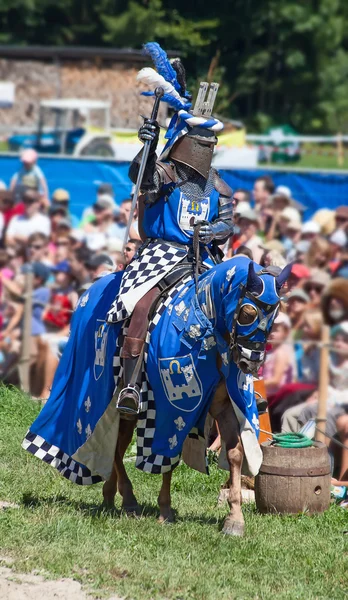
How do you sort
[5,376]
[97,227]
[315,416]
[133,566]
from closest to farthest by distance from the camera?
[133,566], [315,416], [5,376], [97,227]

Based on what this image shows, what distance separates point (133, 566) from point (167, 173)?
8.16ft

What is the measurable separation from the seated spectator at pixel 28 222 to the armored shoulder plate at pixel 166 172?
25.8 feet

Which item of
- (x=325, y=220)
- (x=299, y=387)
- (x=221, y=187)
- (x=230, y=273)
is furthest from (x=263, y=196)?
(x=230, y=273)

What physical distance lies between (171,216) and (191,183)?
0.25 meters

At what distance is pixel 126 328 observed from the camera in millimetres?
7191

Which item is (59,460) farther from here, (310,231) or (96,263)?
(310,231)

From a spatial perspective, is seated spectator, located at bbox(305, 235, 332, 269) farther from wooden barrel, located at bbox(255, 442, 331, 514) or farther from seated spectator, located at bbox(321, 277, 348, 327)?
wooden barrel, located at bbox(255, 442, 331, 514)

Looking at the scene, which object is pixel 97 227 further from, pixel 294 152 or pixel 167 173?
pixel 294 152

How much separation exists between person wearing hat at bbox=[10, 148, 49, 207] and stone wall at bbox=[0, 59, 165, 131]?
1.40m

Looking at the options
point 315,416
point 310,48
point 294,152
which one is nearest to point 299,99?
point 310,48

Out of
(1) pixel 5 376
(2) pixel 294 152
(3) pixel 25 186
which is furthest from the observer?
(2) pixel 294 152

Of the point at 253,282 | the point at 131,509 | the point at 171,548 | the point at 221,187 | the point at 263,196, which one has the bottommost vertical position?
the point at 171,548

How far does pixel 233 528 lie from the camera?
6926 mm

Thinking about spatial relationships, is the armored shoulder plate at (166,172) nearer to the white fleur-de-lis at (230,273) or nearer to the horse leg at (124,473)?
the white fleur-de-lis at (230,273)
